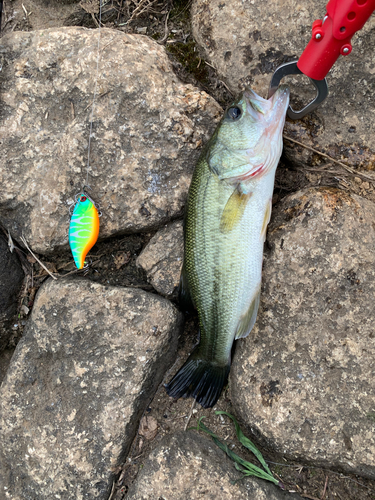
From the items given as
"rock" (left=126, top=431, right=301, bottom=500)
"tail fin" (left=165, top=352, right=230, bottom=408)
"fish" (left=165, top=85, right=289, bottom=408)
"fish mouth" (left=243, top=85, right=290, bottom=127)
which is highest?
"fish mouth" (left=243, top=85, right=290, bottom=127)

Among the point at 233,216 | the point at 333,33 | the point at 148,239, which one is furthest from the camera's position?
the point at 148,239

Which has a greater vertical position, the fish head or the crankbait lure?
the fish head

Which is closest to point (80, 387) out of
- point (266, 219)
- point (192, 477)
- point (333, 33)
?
point (192, 477)

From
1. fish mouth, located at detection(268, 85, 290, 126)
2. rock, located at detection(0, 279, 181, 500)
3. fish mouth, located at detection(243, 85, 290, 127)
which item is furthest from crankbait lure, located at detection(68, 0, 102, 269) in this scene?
fish mouth, located at detection(268, 85, 290, 126)

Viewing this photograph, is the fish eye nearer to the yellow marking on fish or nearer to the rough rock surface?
the rough rock surface

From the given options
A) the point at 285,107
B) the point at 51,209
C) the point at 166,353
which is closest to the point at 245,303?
the point at 166,353

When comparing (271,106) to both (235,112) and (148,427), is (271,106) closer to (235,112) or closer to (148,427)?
(235,112)
